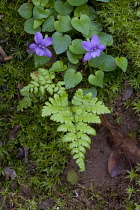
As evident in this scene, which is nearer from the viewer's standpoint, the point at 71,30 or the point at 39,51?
the point at 39,51

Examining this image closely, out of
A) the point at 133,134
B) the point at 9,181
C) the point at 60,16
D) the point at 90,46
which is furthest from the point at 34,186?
the point at 60,16

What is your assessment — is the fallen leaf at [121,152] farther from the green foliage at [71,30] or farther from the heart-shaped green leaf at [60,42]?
the heart-shaped green leaf at [60,42]

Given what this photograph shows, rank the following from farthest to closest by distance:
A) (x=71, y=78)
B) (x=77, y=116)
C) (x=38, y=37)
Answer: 1. (x=71, y=78)
2. (x=38, y=37)
3. (x=77, y=116)

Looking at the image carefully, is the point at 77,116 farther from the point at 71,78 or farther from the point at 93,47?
the point at 93,47

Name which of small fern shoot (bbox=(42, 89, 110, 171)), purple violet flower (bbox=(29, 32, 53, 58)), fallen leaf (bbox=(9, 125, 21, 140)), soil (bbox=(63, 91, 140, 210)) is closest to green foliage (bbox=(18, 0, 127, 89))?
purple violet flower (bbox=(29, 32, 53, 58))

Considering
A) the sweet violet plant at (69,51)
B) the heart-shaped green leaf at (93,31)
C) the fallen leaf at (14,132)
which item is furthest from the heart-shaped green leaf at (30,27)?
the fallen leaf at (14,132)

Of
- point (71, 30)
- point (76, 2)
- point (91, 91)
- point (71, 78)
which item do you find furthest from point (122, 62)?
point (76, 2)
